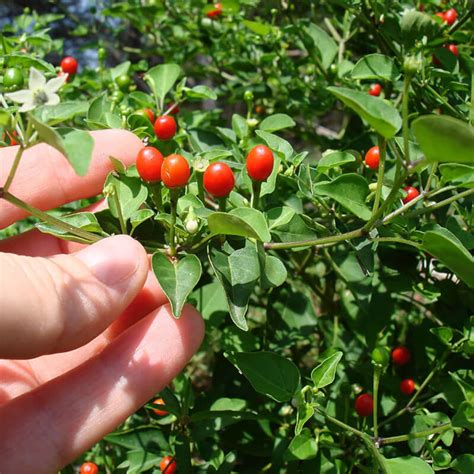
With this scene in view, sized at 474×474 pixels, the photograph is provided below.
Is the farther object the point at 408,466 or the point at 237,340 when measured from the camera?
the point at 237,340

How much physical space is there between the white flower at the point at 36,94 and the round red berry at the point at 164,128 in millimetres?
450

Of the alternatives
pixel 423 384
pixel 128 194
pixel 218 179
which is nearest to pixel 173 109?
pixel 128 194

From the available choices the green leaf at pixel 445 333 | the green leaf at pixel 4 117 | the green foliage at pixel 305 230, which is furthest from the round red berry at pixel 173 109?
the green leaf at pixel 445 333

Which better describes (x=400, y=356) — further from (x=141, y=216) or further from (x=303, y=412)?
(x=141, y=216)

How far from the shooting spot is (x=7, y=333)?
35.7 inches

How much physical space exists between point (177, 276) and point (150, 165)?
19cm

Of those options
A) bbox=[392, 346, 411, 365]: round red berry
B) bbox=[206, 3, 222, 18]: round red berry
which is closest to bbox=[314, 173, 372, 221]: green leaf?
bbox=[392, 346, 411, 365]: round red berry

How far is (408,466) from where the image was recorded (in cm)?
108

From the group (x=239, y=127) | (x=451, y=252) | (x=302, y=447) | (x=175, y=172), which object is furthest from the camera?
(x=239, y=127)

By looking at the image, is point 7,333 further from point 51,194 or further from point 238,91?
point 238,91

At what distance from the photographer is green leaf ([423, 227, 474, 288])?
828 millimetres

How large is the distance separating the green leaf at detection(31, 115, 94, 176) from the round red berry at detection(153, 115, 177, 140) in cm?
52

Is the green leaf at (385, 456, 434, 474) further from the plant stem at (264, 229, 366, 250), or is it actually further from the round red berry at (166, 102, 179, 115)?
the round red berry at (166, 102, 179, 115)

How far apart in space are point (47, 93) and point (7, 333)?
0.37m
